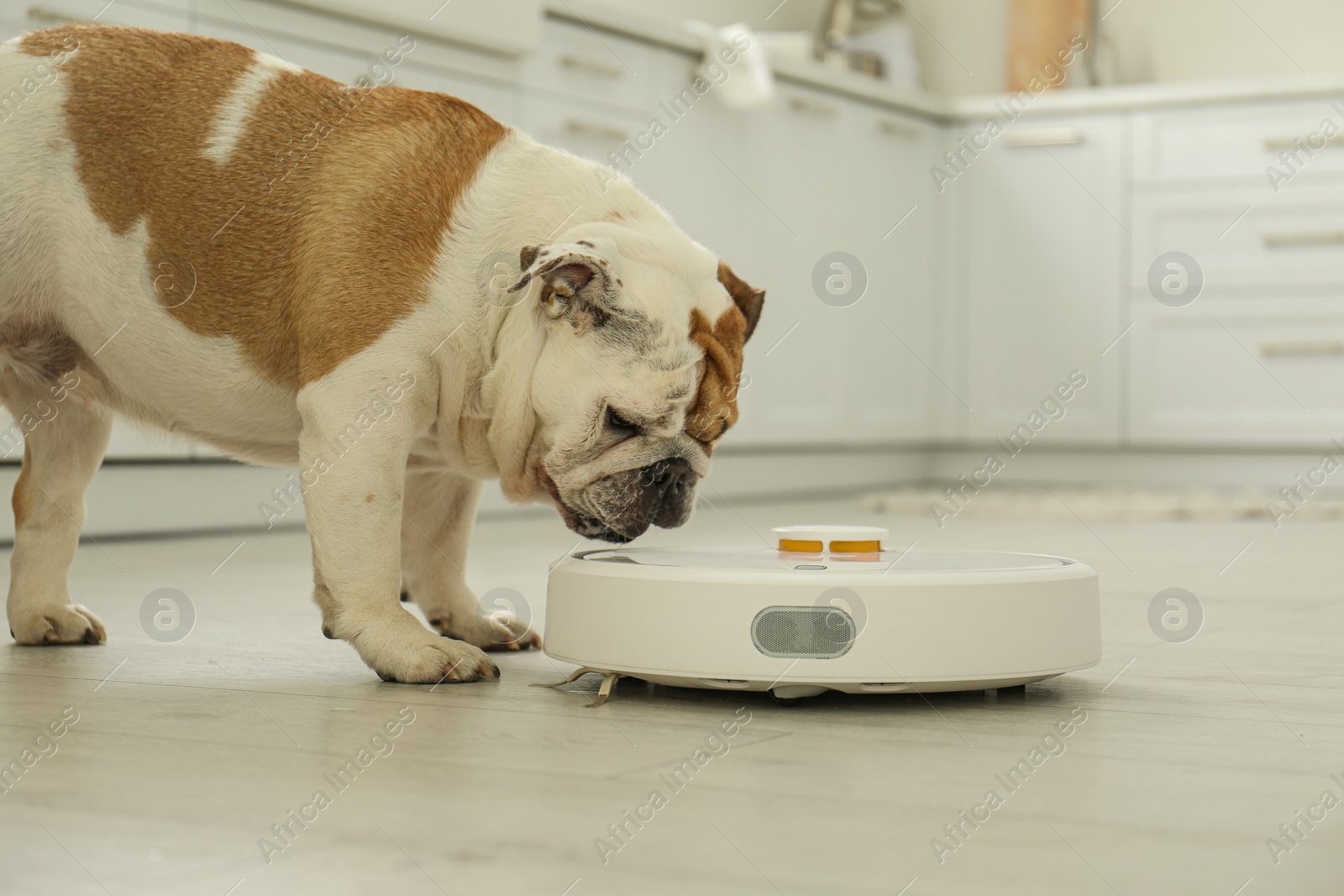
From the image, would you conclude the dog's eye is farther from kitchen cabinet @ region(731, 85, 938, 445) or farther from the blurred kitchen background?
kitchen cabinet @ region(731, 85, 938, 445)

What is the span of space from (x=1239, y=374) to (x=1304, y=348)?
223mm

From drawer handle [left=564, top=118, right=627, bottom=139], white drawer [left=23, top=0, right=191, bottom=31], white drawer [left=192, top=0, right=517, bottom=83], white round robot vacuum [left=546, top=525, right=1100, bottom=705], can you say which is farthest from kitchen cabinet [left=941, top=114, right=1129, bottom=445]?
white round robot vacuum [left=546, top=525, right=1100, bottom=705]

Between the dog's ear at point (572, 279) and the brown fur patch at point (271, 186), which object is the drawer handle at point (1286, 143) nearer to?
the brown fur patch at point (271, 186)

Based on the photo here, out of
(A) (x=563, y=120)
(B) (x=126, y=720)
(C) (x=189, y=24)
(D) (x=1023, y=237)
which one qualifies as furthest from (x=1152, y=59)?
(B) (x=126, y=720)

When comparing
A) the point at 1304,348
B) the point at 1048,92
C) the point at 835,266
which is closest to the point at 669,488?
the point at 835,266

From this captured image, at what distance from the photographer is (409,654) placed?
158 centimetres

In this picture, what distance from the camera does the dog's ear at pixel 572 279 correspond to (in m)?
1.53

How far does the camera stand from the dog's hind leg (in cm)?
A: 186

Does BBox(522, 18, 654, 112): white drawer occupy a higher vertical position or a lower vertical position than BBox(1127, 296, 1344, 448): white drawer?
higher

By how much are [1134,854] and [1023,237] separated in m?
4.79

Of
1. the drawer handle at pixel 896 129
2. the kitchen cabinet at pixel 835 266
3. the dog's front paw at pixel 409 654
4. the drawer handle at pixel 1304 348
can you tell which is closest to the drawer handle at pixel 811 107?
the kitchen cabinet at pixel 835 266

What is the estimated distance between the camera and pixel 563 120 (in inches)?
157

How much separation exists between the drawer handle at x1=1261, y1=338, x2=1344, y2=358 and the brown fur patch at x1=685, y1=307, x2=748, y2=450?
12.7ft

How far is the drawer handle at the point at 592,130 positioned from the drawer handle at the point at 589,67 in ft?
0.48
